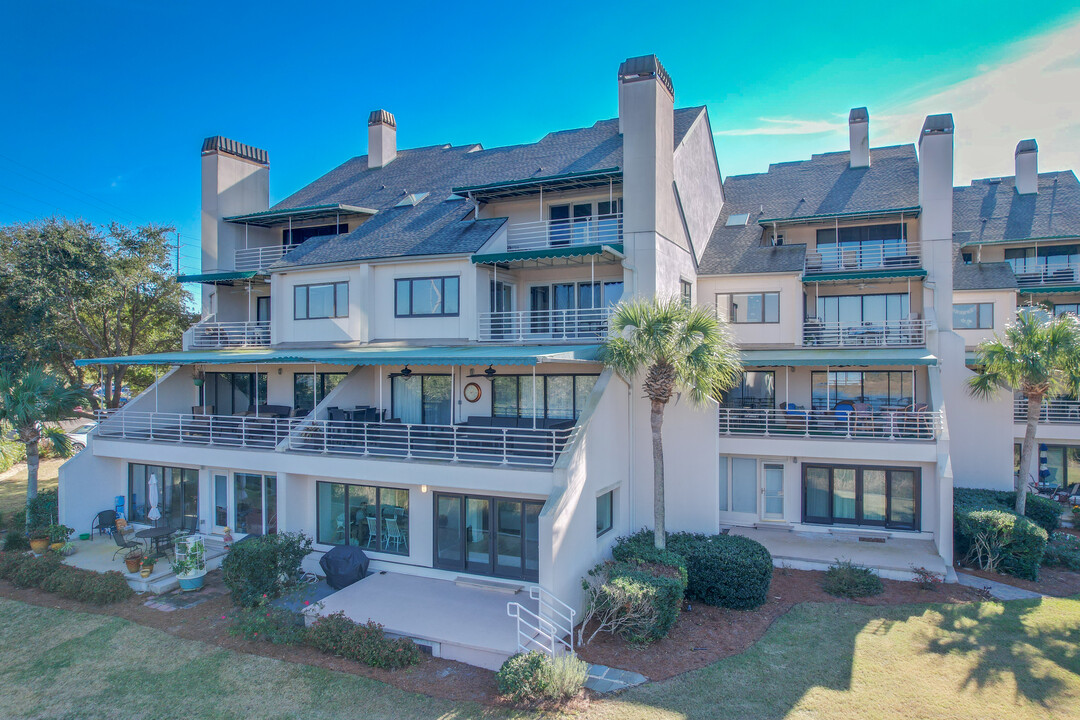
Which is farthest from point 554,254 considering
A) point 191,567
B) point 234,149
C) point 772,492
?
point 234,149

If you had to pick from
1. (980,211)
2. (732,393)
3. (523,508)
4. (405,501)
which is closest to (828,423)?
(732,393)

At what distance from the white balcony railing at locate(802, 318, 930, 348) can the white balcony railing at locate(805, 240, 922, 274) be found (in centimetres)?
243

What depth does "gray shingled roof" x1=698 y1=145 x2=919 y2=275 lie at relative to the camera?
2430 cm

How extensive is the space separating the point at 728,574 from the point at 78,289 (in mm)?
31125

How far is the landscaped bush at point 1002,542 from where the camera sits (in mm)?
16688

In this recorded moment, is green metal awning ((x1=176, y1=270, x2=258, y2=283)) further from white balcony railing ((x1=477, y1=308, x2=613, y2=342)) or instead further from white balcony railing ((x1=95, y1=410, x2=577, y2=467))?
white balcony railing ((x1=477, y1=308, x2=613, y2=342))

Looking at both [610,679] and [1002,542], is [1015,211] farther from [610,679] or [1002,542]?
[610,679]

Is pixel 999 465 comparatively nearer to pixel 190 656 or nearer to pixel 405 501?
pixel 405 501

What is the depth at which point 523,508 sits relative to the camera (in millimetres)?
15625

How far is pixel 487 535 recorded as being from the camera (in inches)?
635

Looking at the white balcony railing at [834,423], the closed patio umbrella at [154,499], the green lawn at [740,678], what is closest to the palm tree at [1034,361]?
the white balcony railing at [834,423]

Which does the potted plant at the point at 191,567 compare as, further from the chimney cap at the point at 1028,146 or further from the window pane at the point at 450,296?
the chimney cap at the point at 1028,146

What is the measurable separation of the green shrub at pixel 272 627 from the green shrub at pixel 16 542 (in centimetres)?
1187

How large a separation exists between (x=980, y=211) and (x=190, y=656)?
38.0m
